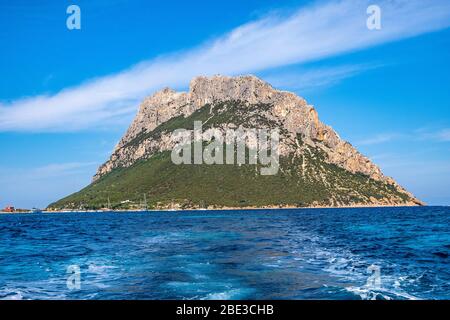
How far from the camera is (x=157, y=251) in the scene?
152ft
